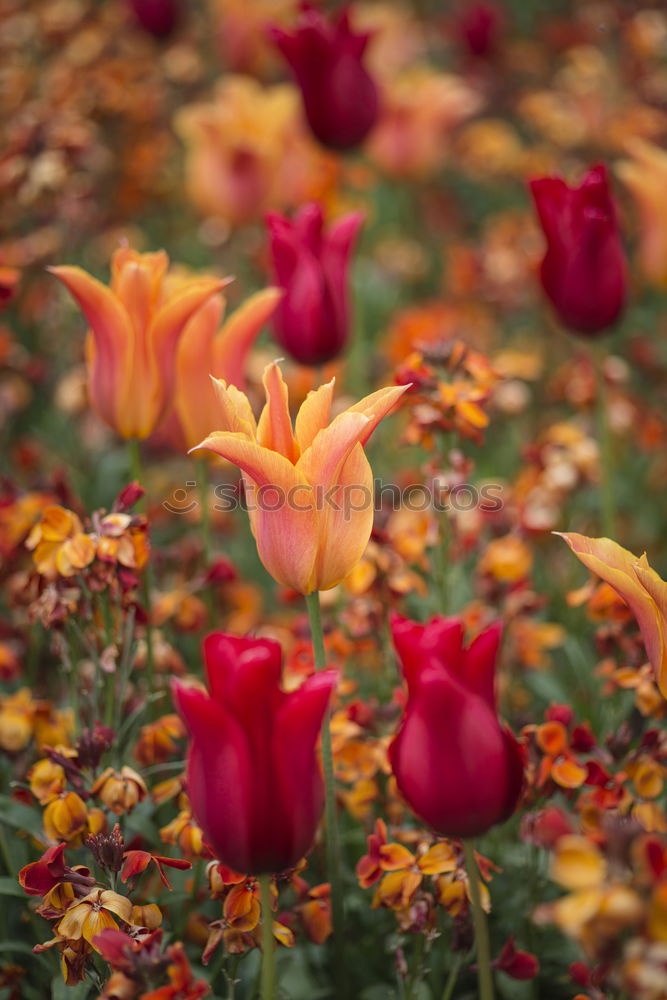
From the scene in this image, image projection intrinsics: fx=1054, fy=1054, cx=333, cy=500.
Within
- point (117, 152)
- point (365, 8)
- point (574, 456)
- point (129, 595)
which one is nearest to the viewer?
point (129, 595)

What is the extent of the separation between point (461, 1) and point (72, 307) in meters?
3.41

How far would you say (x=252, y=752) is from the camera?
0.73 metres

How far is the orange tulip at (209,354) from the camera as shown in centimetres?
118

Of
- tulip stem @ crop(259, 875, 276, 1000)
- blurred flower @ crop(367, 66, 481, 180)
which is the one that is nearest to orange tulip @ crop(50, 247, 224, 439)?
tulip stem @ crop(259, 875, 276, 1000)

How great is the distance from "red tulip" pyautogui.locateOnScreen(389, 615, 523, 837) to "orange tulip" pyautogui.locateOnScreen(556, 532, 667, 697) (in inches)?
3.8

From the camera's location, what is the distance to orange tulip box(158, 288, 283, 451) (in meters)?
1.18

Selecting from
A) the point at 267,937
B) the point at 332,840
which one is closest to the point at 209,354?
the point at 332,840

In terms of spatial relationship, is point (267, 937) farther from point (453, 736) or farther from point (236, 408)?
point (236, 408)

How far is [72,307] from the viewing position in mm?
2125

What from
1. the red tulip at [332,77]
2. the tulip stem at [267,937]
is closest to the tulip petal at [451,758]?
the tulip stem at [267,937]

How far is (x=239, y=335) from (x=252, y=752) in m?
0.60

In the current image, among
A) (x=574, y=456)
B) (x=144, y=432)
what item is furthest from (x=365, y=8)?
(x=144, y=432)

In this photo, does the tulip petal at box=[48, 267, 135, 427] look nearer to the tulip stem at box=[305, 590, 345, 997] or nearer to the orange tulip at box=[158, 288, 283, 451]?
the orange tulip at box=[158, 288, 283, 451]

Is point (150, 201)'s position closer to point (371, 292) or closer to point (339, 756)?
point (371, 292)
